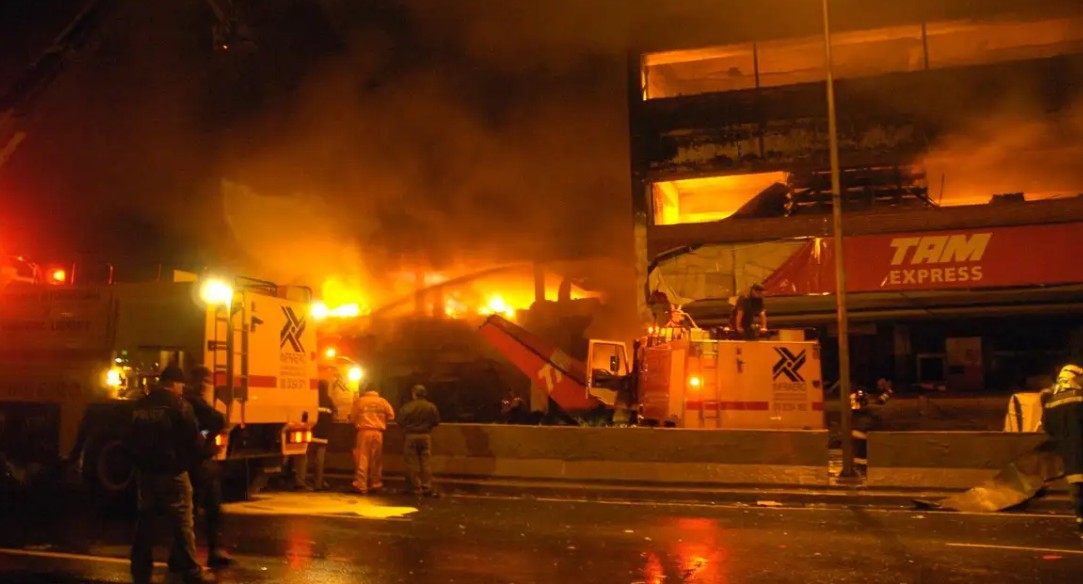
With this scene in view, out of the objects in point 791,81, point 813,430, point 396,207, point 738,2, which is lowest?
point 813,430

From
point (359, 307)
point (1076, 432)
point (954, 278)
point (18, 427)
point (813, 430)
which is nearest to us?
point (1076, 432)

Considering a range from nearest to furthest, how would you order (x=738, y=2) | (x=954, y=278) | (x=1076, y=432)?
(x=1076, y=432) → (x=954, y=278) → (x=738, y=2)

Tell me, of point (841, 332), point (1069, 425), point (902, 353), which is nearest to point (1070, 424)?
point (1069, 425)

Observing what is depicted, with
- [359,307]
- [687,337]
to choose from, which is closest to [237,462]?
[687,337]

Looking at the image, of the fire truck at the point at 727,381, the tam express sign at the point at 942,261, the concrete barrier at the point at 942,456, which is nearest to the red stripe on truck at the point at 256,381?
the fire truck at the point at 727,381

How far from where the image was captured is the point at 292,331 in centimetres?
1030

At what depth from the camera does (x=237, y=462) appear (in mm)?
9727

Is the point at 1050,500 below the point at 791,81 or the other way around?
below

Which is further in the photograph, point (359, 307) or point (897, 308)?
point (359, 307)

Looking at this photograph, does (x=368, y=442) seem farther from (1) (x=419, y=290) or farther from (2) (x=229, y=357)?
(1) (x=419, y=290)

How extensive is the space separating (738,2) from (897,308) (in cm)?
690

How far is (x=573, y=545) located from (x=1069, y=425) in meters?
3.94

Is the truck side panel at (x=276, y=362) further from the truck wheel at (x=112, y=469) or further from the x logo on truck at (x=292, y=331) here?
the truck wheel at (x=112, y=469)

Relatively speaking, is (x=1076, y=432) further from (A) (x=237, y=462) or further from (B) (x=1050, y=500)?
(A) (x=237, y=462)
